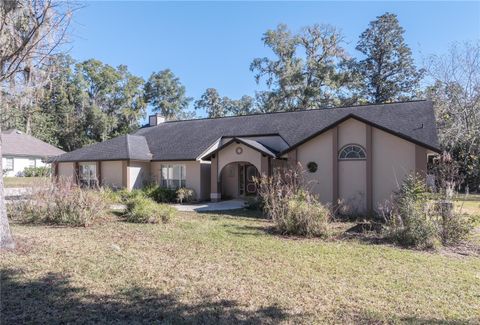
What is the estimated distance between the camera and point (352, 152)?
15836 millimetres

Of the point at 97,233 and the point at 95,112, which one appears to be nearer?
the point at 97,233

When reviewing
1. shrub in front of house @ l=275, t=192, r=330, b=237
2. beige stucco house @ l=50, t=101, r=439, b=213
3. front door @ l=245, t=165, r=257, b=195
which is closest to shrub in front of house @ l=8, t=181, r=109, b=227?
beige stucco house @ l=50, t=101, r=439, b=213

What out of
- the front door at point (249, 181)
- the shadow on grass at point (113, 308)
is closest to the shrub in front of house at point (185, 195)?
the front door at point (249, 181)

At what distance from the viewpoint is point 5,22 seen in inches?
287

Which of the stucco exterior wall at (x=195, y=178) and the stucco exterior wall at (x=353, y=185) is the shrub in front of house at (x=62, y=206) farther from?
the stucco exterior wall at (x=353, y=185)

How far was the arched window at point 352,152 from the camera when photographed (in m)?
15.7

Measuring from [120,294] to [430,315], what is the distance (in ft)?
14.5

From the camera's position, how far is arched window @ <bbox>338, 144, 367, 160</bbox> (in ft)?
51.4

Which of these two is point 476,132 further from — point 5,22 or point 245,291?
point 5,22

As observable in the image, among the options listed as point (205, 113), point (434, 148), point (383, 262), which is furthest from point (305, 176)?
point (205, 113)

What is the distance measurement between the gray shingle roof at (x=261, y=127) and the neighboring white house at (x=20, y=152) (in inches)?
849

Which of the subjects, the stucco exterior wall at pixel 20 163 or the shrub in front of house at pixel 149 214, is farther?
the stucco exterior wall at pixel 20 163

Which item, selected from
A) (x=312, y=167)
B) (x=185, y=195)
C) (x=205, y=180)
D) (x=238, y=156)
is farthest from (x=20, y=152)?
(x=312, y=167)

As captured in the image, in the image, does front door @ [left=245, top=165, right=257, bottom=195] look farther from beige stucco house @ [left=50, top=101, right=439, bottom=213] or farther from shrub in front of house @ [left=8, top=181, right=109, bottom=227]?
shrub in front of house @ [left=8, top=181, right=109, bottom=227]
